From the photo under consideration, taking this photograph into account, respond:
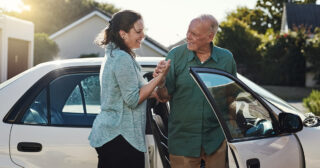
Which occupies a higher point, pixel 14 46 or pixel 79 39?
pixel 79 39

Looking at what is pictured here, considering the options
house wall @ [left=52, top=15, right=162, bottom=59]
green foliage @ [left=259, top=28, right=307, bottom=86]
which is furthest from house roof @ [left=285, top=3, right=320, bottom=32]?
house wall @ [left=52, top=15, right=162, bottom=59]

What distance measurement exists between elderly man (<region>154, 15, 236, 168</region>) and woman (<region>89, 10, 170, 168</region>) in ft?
0.86

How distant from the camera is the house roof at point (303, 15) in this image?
4291 cm

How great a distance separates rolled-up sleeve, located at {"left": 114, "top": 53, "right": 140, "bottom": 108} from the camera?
271 cm

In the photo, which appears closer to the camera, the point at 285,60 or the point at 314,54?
the point at 314,54

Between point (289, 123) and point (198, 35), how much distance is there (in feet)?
2.75

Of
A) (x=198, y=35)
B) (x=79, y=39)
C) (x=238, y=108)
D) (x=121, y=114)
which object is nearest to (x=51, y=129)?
(x=121, y=114)

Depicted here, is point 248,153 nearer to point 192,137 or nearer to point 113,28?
point 192,137

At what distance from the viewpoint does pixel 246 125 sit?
2.80 m

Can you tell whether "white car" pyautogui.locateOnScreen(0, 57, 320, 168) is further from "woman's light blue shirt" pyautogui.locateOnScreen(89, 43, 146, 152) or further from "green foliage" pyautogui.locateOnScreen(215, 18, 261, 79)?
"green foliage" pyautogui.locateOnScreen(215, 18, 261, 79)

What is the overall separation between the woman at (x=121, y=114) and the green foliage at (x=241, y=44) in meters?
23.8

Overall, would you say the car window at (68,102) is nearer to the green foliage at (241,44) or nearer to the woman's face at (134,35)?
the woman's face at (134,35)

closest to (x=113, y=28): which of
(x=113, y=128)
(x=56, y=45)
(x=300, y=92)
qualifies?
(x=113, y=128)

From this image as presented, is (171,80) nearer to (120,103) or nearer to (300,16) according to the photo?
(120,103)
